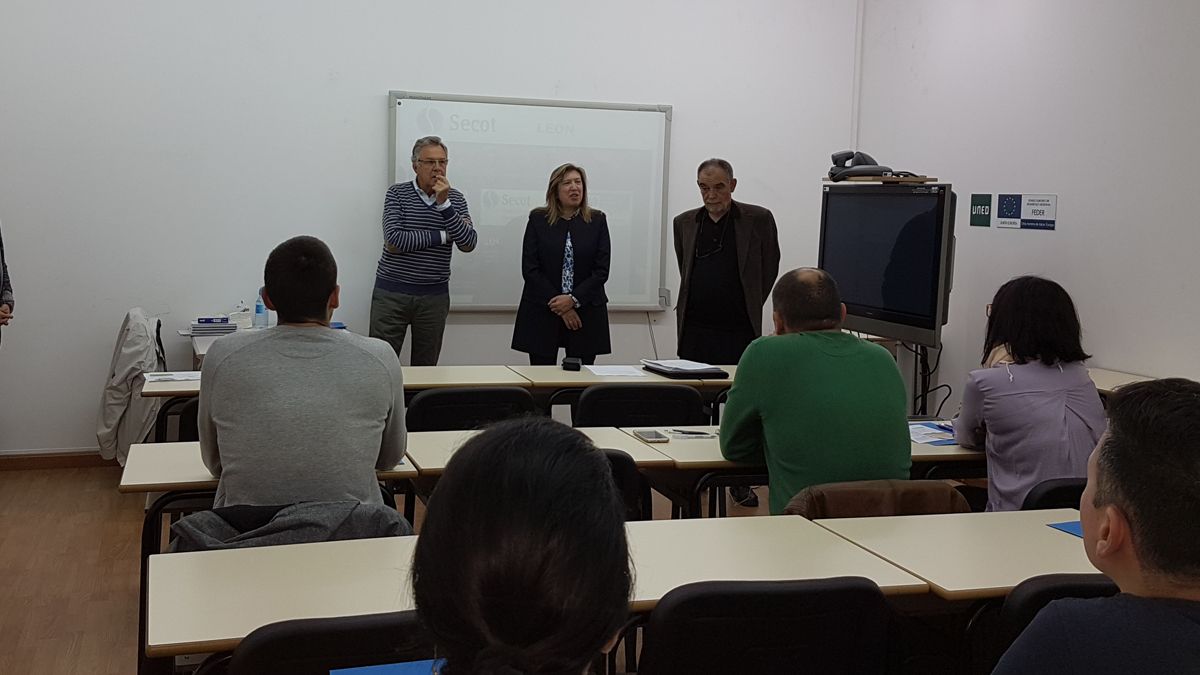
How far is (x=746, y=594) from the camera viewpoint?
6.28 ft

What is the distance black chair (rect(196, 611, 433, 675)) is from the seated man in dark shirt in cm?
88

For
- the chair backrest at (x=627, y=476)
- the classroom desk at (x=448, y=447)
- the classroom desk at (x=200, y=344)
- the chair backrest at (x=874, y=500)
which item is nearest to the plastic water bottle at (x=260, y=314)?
the classroom desk at (x=200, y=344)

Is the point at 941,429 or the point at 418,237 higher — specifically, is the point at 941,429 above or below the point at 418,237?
below

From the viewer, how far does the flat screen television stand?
5.00 m

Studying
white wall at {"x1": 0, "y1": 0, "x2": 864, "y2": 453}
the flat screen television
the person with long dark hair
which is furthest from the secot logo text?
the person with long dark hair

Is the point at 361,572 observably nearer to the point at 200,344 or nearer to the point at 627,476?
the point at 627,476

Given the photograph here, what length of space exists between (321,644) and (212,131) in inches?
204

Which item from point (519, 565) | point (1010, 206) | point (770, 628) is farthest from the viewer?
point (1010, 206)

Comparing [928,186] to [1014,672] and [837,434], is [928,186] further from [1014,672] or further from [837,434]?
[1014,672]

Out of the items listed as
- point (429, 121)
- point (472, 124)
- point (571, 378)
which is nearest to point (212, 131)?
point (429, 121)

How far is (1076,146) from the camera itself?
5.40 metres

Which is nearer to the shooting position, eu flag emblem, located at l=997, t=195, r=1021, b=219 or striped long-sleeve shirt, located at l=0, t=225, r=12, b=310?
striped long-sleeve shirt, located at l=0, t=225, r=12, b=310

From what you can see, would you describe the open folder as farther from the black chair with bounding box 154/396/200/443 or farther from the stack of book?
the stack of book

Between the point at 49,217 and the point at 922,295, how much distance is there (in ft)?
15.2
